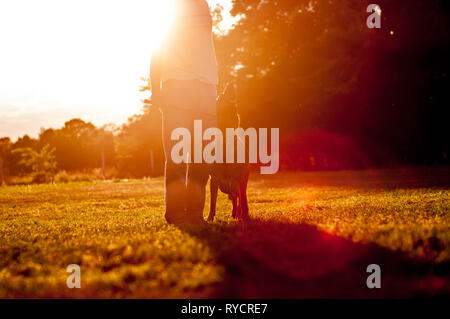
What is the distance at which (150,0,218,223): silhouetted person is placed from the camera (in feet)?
15.8

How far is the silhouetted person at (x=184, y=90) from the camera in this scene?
4828 mm

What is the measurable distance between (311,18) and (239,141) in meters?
20.8

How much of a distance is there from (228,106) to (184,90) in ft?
4.59

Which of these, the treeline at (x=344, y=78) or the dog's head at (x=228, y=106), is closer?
the dog's head at (x=228, y=106)

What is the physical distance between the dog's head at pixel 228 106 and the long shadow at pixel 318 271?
10.6ft

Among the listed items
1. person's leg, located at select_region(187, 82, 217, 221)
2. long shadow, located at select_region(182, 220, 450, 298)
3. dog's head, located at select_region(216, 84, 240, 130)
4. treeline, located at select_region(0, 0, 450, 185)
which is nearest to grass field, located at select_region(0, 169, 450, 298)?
long shadow, located at select_region(182, 220, 450, 298)

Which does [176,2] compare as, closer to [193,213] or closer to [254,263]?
[193,213]

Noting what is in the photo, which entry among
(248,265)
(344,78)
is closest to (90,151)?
(344,78)

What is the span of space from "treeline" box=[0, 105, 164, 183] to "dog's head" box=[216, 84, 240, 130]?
73.0 ft

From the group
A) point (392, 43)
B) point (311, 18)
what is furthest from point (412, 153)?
point (311, 18)

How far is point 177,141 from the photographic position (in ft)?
15.9

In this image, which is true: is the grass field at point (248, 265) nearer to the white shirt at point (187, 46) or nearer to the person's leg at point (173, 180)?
the person's leg at point (173, 180)

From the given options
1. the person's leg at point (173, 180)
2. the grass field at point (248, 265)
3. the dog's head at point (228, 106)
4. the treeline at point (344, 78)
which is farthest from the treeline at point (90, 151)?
the grass field at point (248, 265)
